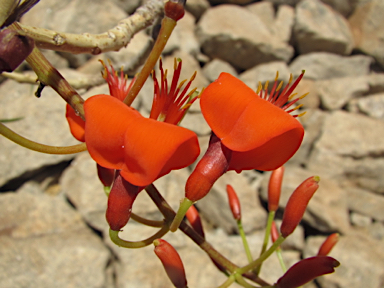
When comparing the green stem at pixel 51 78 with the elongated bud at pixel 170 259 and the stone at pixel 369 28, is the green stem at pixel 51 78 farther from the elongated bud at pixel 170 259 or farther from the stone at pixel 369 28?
the stone at pixel 369 28

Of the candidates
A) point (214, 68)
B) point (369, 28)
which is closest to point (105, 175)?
point (214, 68)

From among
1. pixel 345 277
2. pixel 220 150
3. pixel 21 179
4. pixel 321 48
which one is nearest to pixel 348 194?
pixel 345 277

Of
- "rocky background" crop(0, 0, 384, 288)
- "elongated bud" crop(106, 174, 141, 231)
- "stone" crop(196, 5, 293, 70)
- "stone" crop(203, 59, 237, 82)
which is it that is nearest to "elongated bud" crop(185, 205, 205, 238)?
"elongated bud" crop(106, 174, 141, 231)

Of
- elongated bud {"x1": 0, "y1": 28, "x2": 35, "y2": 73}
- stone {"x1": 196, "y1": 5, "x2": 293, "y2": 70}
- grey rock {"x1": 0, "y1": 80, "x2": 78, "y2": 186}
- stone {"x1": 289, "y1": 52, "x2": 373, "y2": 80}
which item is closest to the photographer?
elongated bud {"x1": 0, "y1": 28, "x2": 35, "y2": 73}

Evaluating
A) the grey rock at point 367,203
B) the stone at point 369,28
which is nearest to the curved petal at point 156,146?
the grey rock at point 367,203

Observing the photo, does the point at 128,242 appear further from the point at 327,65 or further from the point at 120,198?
the point at 327,65

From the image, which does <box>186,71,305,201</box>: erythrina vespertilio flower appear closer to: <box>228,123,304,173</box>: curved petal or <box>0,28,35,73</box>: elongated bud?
<box>228,123,304,173</box>: curved petal
